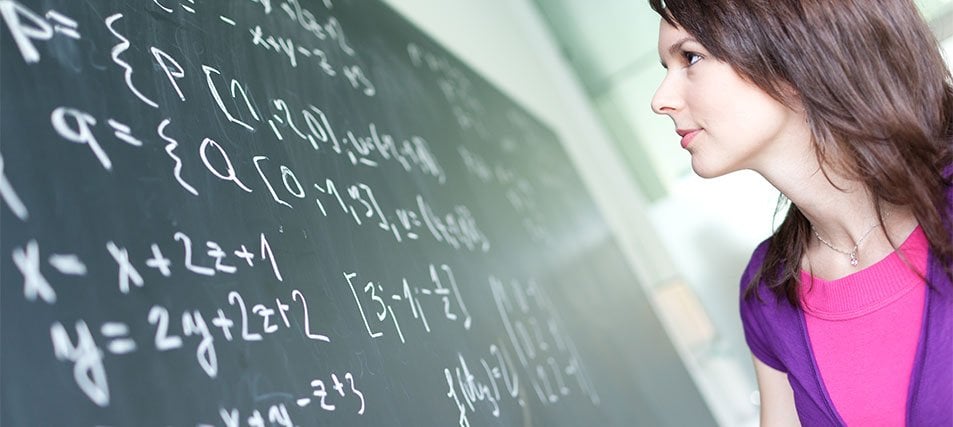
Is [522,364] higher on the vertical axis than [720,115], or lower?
lower

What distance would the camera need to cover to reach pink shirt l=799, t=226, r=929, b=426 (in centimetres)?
119

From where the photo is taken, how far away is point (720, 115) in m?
1.22

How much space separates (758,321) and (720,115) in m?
0.41

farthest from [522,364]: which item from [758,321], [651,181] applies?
[651,181]

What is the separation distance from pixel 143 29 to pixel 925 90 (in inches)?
42.2

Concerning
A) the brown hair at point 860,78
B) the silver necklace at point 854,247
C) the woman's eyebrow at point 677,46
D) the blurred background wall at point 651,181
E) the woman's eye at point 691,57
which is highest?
the woman's eyebrow at point 677,46

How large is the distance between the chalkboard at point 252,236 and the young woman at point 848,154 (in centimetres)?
49

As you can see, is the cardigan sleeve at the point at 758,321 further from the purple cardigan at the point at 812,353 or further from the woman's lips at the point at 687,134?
the woman's lips at the point at 687,134

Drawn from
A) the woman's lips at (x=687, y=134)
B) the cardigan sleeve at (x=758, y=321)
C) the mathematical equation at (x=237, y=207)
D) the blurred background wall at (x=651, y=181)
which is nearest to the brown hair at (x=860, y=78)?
the woman's lips at (x=687, y=134)

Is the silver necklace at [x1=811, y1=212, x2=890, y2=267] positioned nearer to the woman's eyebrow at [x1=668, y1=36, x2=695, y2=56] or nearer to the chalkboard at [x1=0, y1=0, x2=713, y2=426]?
the woman's eyebrow at [x1=668, y1=36, x2=695, y2=56]

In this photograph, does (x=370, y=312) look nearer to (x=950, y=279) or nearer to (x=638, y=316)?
(x=950, y=279)

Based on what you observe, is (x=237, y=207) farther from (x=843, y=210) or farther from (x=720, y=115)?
(x=843, y=210)

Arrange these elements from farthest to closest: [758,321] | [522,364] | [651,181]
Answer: [651,181]
[522,364]
[758,321]

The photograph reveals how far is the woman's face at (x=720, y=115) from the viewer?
122 cm
